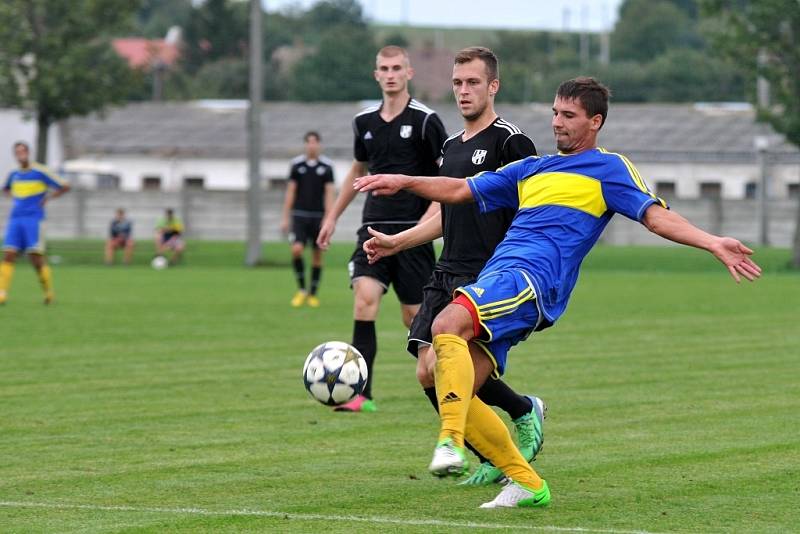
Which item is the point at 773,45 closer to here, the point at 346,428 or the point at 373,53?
the point at 346,428

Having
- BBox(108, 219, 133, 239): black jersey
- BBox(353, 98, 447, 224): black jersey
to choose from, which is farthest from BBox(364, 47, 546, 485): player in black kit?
BBox(108, 219, 133, 239): black jersey

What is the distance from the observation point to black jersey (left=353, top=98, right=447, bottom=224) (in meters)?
10.2

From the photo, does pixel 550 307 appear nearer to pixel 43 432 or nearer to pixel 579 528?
pixel 579 528

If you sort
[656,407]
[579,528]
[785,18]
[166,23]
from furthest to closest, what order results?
[166,23]
[785,18]
[656,407]
[579,528]

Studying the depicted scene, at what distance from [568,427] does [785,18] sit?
1007 inches

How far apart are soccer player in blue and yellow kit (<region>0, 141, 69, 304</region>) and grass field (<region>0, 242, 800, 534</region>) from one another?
1005 mm

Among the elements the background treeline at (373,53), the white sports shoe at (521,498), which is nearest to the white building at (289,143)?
the background treeline at (373,53)

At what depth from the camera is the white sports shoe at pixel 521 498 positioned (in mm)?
6789

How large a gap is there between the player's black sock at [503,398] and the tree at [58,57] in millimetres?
29952

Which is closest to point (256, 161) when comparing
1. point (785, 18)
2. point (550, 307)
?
point (785, 18)

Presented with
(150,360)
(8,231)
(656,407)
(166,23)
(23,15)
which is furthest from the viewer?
(166,23)

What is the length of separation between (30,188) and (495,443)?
49.4 feet

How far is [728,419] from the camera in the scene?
984 centimetres

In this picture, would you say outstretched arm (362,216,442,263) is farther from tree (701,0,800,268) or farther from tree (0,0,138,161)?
tree (0,0,138,161)
